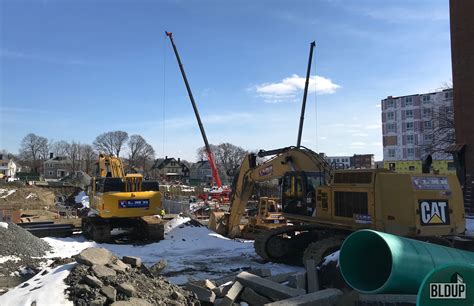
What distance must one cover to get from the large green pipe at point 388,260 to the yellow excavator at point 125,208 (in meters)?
11.0

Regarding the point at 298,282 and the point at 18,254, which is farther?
the point at 18,254

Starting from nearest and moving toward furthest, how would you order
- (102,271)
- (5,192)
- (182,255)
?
(102,271)
(182,255)
(5,192)

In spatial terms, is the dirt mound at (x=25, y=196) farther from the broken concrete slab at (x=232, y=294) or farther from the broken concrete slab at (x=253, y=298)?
the broken concrete slab at (x=253, y=298)

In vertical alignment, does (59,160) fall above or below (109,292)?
above

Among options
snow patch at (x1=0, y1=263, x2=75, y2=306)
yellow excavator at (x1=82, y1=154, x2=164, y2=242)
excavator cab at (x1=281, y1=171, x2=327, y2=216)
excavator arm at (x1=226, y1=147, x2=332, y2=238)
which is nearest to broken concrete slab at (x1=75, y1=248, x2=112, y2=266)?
snow patch at (x1=0, y1=263, x2=75, y2=306)

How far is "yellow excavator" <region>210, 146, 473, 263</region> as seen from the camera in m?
10.1

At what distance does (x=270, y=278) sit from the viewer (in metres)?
8.83

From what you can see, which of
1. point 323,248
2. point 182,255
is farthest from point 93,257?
point 182,255

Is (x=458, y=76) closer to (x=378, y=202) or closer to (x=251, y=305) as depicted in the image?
(x=378, y=202)

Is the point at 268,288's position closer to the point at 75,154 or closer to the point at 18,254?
the point at 18,254

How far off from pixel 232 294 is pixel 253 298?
36 cm

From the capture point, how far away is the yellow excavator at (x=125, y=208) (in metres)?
16.0

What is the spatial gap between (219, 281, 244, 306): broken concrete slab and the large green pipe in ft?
7.11

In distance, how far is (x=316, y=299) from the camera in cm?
669
